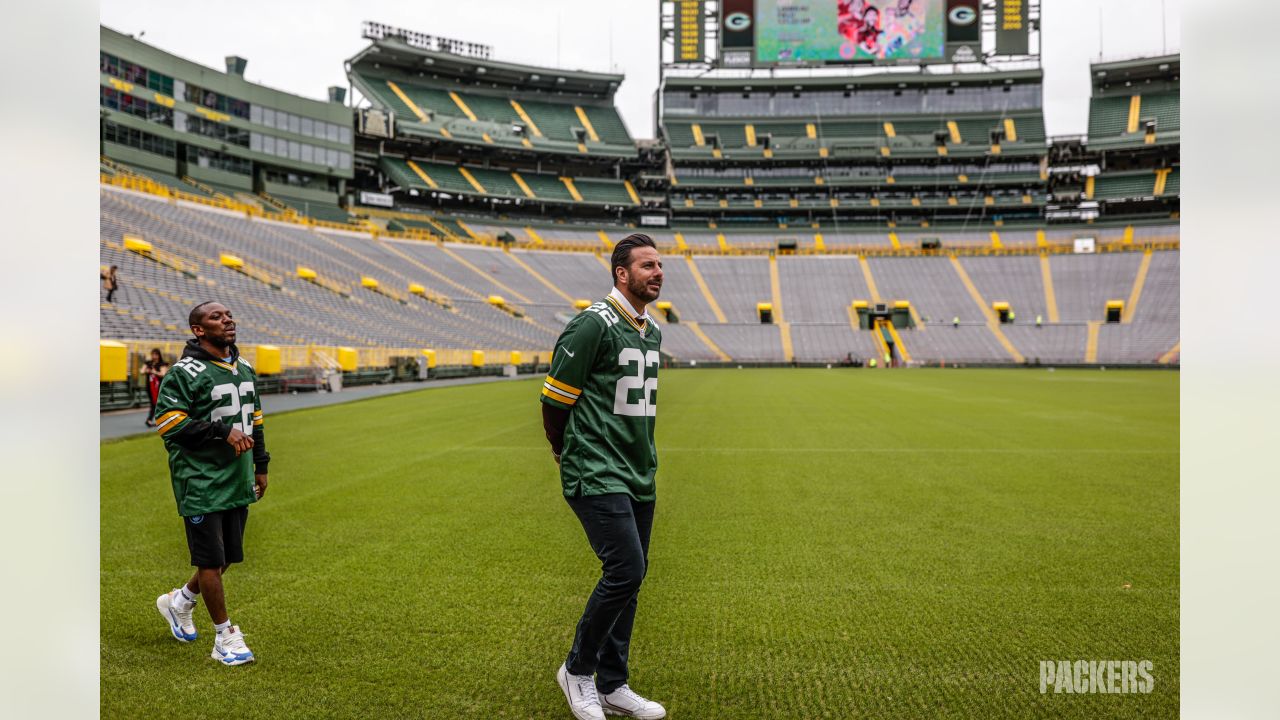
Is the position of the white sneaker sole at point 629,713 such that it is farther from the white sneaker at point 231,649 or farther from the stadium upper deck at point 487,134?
the stadium upper deck at point 487,134

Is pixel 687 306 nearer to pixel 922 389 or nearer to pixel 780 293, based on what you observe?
pixel 780 293

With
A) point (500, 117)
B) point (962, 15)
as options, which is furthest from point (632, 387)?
point (962, 15)

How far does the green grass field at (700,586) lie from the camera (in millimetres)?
3877

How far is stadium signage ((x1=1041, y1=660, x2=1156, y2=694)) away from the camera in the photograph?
3.96 m

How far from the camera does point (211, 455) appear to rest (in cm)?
435

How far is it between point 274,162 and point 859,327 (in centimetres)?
4365

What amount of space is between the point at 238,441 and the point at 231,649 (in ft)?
3.47

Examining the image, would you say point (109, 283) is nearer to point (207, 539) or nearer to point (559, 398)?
point (207, 539)

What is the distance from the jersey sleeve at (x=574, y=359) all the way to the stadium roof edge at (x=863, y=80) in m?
80.4

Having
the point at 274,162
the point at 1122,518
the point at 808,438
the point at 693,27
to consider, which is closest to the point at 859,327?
the point at 693,27

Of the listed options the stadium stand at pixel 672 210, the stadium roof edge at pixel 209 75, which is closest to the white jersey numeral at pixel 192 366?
the stadium stand at pixel 672 210

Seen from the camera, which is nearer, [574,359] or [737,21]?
[574,359]

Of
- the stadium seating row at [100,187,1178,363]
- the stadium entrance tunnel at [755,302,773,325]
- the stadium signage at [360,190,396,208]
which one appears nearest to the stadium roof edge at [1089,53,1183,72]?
the stadium seating row at [100,187,1178,363]

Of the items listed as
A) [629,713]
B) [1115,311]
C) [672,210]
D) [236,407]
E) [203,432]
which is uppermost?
[672,210]
